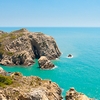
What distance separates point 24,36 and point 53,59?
23030 mm

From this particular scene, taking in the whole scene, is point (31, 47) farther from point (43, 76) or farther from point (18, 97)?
point (18, 97)

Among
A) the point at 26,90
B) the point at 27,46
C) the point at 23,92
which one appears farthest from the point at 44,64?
the point at 23,92

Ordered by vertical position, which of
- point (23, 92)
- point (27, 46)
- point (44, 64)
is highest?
point (23, 92)

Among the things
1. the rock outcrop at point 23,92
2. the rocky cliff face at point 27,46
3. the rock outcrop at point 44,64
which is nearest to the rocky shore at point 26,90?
the rock outcrop at point 23,92

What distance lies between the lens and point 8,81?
1848 inches

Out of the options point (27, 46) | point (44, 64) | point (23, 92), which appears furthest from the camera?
point (27, 46)

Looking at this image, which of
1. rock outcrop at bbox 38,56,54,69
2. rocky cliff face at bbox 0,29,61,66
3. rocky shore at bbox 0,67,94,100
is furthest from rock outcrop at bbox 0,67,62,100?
rocky cliff face at bbox 0,29,61,66

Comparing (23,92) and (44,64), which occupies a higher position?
(23,92)

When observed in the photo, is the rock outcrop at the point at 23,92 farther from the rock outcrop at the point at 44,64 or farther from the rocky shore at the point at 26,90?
the rock outcrop at the point at 44,64

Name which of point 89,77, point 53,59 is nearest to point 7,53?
point 53,59

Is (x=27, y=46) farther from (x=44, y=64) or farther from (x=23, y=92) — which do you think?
(x=23, y=92)

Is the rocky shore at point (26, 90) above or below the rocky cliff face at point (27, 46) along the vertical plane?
above

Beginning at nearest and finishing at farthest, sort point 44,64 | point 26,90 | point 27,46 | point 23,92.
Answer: point 23,92, point 26,90, point 44,64, point 27,46

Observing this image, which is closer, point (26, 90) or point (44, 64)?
point (26, 90)
